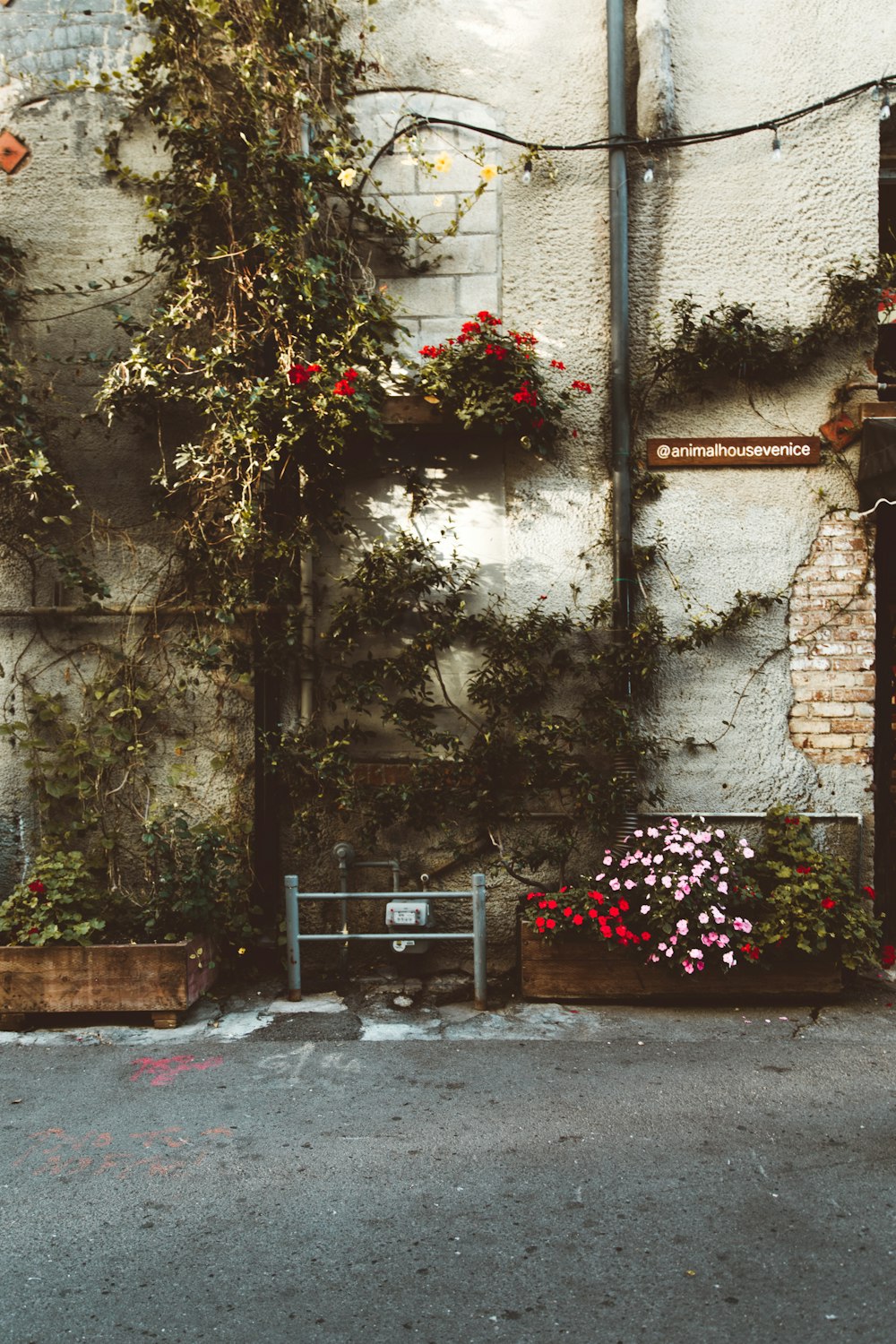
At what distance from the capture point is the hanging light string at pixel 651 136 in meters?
5.46

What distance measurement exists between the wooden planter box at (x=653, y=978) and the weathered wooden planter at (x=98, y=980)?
6.34 feet

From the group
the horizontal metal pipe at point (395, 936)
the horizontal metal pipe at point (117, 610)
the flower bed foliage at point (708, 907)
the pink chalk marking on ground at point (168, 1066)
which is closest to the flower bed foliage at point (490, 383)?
the horizontal metal pipe at point (117, 610)

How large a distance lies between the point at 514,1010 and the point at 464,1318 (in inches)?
94.9

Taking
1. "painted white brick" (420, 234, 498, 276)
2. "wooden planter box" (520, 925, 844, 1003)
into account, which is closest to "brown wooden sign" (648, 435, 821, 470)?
"painted white brick" (420, 234, 498, 276)

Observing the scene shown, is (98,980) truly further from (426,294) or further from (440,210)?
(440,210)

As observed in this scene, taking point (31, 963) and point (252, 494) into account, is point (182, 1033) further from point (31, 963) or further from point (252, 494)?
point (252, 494)

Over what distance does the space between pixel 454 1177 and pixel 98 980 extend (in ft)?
7.68

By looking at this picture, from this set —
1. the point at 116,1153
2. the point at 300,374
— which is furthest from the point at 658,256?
the point at 116,1153

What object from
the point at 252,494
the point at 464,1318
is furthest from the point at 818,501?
the point at 464,1318

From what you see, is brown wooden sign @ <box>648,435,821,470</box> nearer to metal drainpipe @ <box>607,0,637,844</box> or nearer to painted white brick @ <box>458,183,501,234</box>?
metal drainpipe @ <box>607,0,637,844</box>

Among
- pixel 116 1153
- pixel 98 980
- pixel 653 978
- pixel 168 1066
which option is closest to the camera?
pixel 116 1153

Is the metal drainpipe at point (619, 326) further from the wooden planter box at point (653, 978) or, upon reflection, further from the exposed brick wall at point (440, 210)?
the wooden planter box at point (653, 978)

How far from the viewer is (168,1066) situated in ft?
14.3

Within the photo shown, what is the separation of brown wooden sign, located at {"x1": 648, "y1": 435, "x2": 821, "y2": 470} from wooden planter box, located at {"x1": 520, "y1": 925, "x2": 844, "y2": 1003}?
2815 mm
